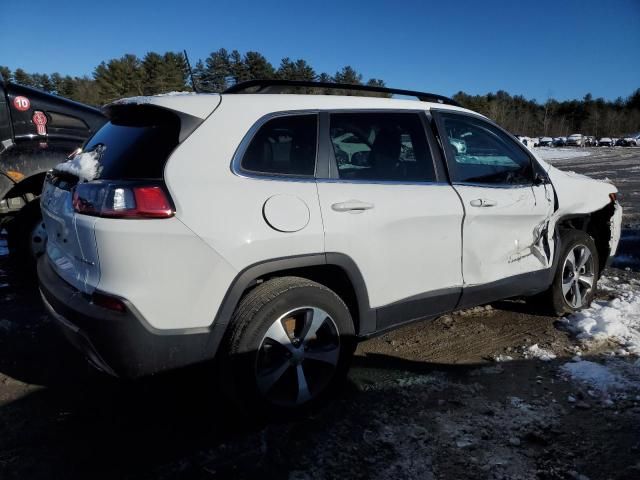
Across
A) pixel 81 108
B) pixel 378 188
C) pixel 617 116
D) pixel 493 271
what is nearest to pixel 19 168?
pixel 81 108

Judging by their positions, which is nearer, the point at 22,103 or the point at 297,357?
the point at 297,357

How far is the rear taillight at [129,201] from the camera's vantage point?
2139 millimetres

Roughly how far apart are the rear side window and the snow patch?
2.18 metres

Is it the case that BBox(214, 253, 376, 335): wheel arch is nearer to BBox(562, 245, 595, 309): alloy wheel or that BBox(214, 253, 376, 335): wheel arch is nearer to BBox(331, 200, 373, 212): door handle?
BBox(331, 200, 373, 212): door handle

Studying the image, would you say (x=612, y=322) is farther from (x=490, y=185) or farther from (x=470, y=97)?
(x=470, y=97)

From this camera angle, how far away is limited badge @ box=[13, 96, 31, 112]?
484 centimetres

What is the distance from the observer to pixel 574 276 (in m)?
4.12

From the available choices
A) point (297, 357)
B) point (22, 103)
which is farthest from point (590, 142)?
point (297, 357)

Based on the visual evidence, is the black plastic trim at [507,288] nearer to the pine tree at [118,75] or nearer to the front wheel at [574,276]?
the front wheel at [574,276]

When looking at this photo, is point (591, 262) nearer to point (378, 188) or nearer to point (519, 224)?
point (519, 224)

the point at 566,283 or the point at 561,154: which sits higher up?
the point at 561,154

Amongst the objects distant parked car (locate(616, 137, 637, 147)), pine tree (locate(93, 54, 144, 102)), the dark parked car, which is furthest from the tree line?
the dark parked car

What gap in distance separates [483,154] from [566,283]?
145 cm

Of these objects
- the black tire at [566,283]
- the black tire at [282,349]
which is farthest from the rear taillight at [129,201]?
the black tire at [566,283]
